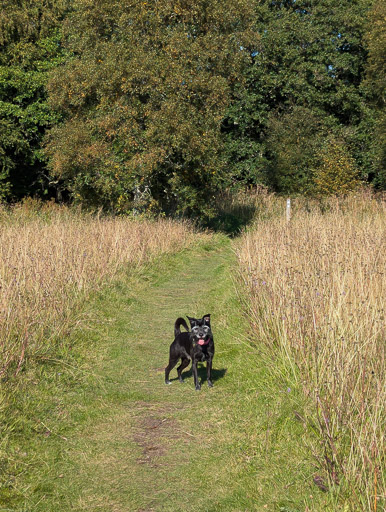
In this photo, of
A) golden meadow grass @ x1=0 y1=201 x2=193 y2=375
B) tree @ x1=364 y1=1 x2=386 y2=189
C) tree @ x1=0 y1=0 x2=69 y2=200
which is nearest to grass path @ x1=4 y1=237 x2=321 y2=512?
golden meadow grass @ x1=0 y1=201 x2=193 y2=375

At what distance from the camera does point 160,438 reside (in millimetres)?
4863

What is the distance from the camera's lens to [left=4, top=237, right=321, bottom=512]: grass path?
12.9 ft

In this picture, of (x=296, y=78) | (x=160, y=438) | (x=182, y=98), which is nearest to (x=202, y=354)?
(x=160, y=438)

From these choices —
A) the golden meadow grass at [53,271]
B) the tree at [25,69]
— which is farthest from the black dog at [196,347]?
the tree at [25,69]

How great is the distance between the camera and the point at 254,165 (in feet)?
104

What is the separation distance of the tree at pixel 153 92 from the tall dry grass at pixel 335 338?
8538 millimetres

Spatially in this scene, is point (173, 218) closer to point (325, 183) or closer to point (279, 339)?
point (325, 183)

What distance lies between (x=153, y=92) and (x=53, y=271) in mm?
10168

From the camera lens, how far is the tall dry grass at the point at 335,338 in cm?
365

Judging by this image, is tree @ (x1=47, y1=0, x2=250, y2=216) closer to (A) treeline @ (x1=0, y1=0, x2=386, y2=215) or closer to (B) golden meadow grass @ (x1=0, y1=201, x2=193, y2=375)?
(A) treeline @ (x1=0, y1=0, x2=386, y2=215)

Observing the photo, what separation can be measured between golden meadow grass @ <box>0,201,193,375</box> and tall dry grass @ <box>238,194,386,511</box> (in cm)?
260

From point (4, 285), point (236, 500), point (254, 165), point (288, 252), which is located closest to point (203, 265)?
point (288, 252)

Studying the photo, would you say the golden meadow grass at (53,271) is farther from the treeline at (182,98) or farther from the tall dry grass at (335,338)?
the treeline at (182,98)

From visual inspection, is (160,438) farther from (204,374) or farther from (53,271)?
(53,271)
